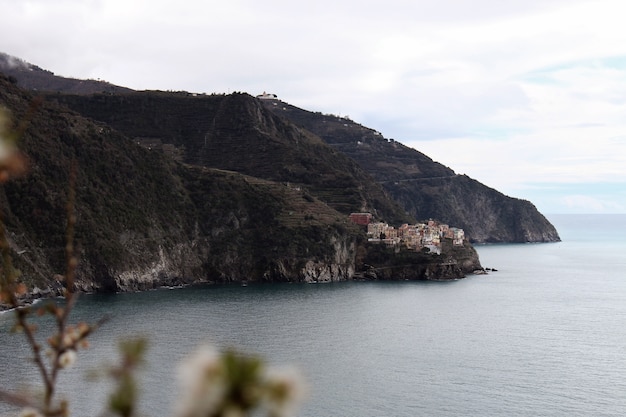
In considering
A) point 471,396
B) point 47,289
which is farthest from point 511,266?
point 471,396

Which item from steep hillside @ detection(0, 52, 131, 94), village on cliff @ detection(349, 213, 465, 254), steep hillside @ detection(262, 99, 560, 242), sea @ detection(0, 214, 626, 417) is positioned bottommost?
sea @ detection(0, 214, 626, 417)

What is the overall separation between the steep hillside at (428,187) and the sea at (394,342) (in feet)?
246

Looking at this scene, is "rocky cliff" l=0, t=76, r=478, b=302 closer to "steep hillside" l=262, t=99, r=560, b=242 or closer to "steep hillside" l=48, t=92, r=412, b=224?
"steep hillside" l=48, t=92, r=412, b=224

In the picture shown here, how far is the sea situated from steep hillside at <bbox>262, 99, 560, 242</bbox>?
Result: 75.1 metres

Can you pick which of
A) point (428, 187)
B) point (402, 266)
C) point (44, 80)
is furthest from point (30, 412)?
point (44, 80)

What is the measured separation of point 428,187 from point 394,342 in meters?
119

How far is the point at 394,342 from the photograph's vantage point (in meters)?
52.8

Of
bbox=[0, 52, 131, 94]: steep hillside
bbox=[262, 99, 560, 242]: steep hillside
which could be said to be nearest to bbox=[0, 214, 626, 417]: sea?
bbox=[262, 99, 560, 242]: steep hillside

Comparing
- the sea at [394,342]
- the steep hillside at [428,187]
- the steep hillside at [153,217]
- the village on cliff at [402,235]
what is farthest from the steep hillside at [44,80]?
the sea at [394,342]

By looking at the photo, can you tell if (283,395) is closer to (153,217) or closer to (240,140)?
(153,217)

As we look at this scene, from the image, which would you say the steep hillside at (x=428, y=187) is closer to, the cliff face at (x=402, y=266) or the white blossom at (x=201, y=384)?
the cliff face at (x=402, y=266)

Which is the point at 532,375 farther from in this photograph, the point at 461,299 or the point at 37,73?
the point at 37,73

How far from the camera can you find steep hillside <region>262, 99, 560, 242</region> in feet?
540

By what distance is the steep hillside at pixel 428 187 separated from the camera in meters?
164
